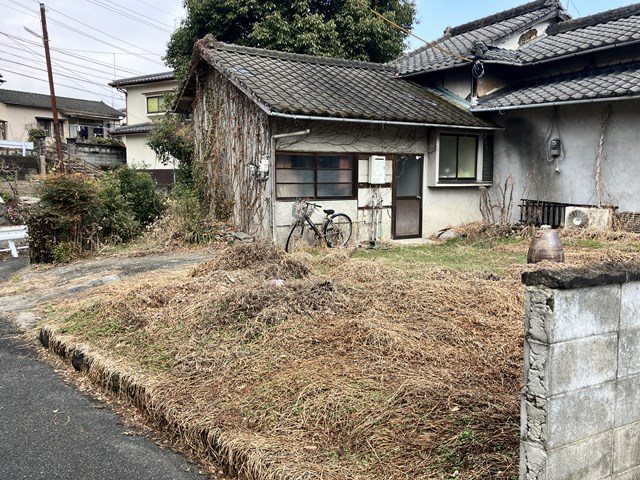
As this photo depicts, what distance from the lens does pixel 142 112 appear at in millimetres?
28062

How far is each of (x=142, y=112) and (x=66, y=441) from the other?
2718cm

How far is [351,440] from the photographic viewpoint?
9.32 feet

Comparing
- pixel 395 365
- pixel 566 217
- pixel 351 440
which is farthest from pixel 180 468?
pixel 566 217

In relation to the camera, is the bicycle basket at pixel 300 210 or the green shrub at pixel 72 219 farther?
the bicycle basket at pixel 300 210

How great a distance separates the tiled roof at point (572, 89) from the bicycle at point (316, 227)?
14.7 feet

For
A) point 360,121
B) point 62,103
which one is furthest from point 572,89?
point 62,103

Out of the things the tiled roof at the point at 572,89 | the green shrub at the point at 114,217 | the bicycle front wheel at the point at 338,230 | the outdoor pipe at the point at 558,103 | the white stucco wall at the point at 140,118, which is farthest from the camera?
the white stucco wall at the point at 140,118

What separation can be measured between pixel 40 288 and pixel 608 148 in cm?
1063

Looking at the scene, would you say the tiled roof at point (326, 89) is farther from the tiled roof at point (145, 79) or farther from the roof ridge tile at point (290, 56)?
the tiled roof at point (145, 79)

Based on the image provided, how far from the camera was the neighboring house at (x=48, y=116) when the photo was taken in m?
32.7

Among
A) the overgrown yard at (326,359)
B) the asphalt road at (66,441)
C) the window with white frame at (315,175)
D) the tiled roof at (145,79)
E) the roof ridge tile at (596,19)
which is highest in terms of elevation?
the tiled roof at (145,79)

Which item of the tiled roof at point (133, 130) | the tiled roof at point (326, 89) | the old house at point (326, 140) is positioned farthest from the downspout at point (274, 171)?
the tiled roof at point (133, 130)

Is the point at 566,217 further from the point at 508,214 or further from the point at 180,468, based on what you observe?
the point at 180,468

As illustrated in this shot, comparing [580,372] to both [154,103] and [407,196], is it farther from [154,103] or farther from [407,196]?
[154,103]
